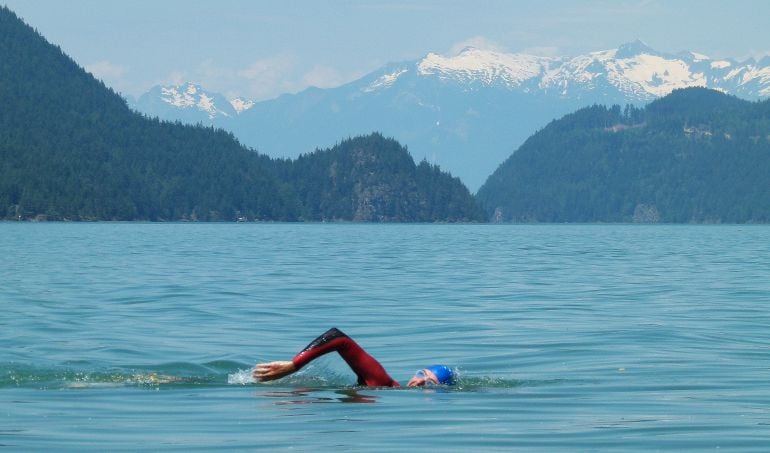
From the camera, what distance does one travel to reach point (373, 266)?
73.5 m

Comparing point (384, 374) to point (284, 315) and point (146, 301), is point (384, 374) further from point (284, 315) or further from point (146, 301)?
point (146, 301)

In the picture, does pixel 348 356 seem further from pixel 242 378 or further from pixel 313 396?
pixel 242 378

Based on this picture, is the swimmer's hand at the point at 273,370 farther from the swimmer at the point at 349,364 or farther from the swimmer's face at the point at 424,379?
the swimmer's face at the point at 424,379

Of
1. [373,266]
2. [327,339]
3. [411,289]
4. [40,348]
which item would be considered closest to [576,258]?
[373,266]

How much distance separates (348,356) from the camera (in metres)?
21.6

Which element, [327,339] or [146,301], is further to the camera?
[146,301]

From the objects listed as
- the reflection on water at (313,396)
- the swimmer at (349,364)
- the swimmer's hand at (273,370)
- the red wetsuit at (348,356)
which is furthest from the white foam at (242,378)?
the red wetsuit at (348,356)

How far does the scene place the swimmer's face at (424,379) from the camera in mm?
22422

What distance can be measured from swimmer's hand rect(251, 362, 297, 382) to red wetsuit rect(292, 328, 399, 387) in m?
0.25

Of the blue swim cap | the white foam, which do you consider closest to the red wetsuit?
the blue swim cap

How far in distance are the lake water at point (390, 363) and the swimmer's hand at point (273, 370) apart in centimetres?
37

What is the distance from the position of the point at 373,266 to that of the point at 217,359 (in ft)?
151

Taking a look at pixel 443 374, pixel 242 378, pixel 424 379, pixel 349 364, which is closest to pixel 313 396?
pixel 349 364

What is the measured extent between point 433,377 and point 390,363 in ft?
16.3
